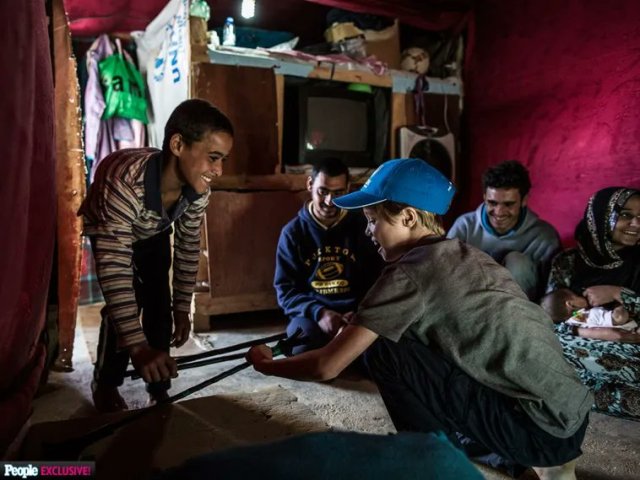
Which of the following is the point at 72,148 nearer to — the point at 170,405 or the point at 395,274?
the point at 170,405

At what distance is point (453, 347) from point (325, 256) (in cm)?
120

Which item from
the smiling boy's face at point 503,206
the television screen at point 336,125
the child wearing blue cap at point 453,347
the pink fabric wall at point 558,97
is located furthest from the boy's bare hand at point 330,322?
the pink fabric wall at point 558,97

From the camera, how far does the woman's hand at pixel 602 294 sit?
1.98m

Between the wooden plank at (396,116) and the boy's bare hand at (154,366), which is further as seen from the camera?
the wooden plank at (396,116)

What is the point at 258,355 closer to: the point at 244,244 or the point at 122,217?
the point at 122,217

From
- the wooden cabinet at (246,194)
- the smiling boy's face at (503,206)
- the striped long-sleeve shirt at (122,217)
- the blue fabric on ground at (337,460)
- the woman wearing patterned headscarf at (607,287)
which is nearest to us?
the blue fabric on ground at (337,460)

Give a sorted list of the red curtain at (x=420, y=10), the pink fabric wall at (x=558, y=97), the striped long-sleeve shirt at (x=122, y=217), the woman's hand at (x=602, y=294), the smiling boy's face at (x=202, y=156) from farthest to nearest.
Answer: the red curtain at (x=420, y=10) → the pink fabric wall at (x=558, y=97) → the woman's hand at (x=602, y=294) → the smiling boy's face at (x=202, y=156) → the striped long-sleeve shirt at (x=122, y=217)

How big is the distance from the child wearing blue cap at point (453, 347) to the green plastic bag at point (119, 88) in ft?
10.3

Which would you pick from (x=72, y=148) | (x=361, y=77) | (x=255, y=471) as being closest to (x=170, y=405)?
(x=255, y=471)

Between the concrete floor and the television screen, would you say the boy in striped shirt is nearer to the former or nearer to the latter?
the concrete floor

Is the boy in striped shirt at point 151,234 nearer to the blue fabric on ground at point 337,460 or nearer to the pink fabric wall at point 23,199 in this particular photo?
the pink fabric wall at point 23,199

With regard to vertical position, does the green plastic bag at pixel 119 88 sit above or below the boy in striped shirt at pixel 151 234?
above

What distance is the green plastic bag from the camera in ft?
12.3

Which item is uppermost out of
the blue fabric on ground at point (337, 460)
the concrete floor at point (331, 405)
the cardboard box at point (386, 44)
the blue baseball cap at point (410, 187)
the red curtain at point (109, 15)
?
the red curtain at point (109, 15)
